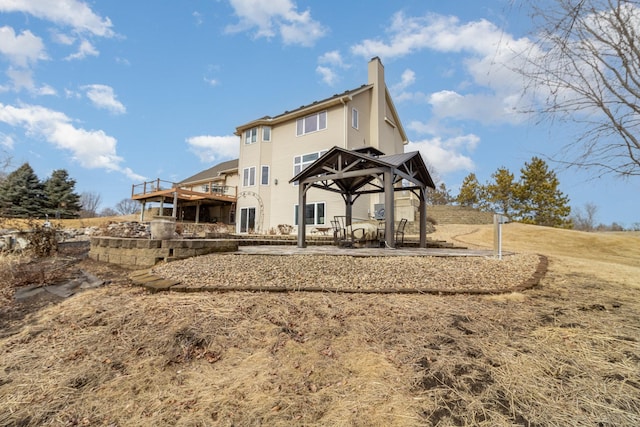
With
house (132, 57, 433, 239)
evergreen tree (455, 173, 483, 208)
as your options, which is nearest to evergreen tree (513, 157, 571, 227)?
evergreen tree (455, 173, 483, 208)

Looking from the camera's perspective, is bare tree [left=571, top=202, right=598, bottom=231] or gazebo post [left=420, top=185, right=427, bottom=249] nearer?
gazebo post [left=420, top=185, right=427, bottom=249]

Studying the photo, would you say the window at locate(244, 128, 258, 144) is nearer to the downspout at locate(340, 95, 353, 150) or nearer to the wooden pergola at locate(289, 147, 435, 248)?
the downspout at locate(340, 95, 353, 150)

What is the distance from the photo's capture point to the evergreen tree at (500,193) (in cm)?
2659

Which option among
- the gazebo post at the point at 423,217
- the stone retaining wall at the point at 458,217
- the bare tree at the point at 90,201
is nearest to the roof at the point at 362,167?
the gazebo post at the point at 423,217

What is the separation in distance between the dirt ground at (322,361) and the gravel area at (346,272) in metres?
0.47

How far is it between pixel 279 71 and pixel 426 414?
12.9m

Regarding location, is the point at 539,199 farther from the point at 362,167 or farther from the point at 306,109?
the point at 362,167

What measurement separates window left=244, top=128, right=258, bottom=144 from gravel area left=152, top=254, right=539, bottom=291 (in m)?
14.2

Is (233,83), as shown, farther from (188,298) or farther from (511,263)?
(511,263)

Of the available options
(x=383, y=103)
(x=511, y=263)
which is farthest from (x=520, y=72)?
(x=383, y=103)

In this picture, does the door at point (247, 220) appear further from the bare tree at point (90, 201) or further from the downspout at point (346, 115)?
the bare tree at point (90, 201)

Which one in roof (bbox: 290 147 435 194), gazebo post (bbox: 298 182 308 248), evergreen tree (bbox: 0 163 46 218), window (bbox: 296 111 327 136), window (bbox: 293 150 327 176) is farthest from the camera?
evergreen tree (bbox: 0 163 46 218)

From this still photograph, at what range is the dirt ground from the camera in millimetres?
1853

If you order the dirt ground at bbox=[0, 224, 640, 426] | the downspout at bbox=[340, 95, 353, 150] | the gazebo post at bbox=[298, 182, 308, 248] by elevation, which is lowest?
the dirt ground at bbox=[0, 224, 640, 426]
